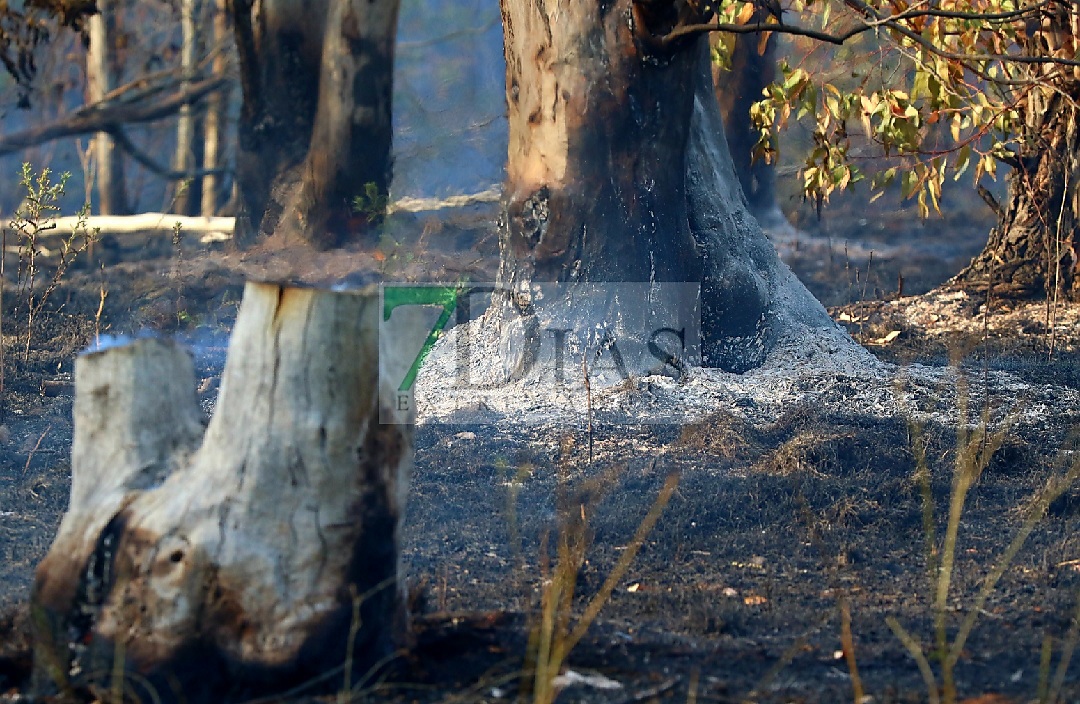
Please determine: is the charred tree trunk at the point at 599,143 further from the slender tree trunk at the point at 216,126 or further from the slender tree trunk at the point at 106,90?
the slender tree trunk at the point at 106,90

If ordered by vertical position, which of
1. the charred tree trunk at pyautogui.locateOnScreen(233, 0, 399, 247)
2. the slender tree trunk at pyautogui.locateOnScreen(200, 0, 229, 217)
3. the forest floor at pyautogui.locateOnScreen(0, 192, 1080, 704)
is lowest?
the forest floor at pyautogui.locateOnScreen(0, 192, 1080, 704)

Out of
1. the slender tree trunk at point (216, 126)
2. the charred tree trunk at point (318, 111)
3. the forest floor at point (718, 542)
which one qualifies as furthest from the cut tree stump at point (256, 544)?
the slender tree trunk at point (216, 126)

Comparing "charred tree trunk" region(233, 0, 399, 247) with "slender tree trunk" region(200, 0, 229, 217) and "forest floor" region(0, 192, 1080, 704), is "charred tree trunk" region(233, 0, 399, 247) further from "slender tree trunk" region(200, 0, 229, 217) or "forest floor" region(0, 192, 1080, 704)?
"slender tree trunk" region(200, 0, 229, 217)

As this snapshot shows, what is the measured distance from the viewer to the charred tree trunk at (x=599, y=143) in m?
5.28

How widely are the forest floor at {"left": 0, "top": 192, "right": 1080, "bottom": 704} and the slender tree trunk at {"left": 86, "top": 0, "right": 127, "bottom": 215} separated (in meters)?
7.80

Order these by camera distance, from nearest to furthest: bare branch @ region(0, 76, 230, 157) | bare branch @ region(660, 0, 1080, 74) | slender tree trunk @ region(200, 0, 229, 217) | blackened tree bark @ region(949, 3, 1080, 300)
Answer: bare branch @ region(660, 0, 1080, 74) → blackened tree bark @ region(949, 3, 1080, 300) → bare branch @ region(0, 76, 230, 157) → slender tree trunk @ region(200, 0, 229, 217)

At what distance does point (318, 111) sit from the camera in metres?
9.12

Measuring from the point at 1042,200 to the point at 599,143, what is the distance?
147 inches

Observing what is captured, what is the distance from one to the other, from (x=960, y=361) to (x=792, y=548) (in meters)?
2.56

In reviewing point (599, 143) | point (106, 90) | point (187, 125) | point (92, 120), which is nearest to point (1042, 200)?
point (599, 143)

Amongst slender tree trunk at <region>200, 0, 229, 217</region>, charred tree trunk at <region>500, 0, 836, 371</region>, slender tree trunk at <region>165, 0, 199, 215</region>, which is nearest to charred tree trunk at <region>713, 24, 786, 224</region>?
slender tree trunk at <region>200, 0, 229, 217</region>

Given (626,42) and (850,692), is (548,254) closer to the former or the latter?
(626,42)

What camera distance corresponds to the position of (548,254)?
18.0ft

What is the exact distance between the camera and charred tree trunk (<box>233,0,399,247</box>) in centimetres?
898
